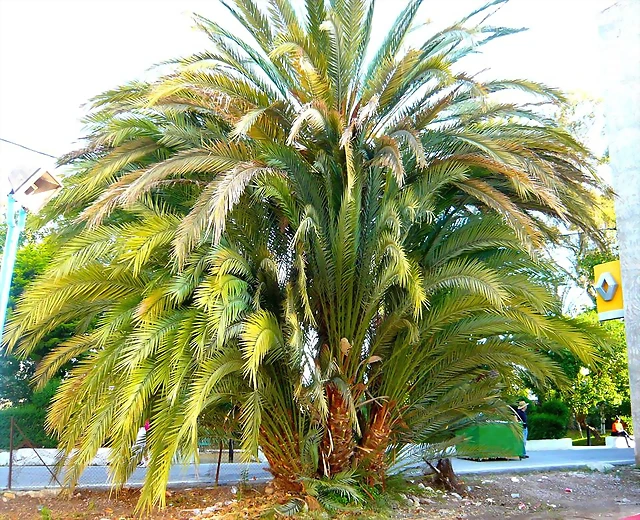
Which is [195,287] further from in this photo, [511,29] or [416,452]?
[511,29]

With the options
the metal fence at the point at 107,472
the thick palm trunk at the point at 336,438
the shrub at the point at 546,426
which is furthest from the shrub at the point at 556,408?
the thick palm trunk at the point at 336,438

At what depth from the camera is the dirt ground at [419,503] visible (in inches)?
313

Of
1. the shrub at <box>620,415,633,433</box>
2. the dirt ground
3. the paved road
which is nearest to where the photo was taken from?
the dirt ground

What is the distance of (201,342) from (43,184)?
8.09 feet

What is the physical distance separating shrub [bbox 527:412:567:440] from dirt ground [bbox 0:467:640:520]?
11.3 metres

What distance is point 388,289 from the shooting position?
8.39 metres

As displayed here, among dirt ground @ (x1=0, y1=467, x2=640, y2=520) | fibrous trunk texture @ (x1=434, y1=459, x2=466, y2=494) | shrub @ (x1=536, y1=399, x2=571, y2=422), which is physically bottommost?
dirt ground @ (x1=0, y1=467, x2=640, y2=520)

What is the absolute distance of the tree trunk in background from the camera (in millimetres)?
14086

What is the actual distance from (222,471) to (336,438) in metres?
4.66

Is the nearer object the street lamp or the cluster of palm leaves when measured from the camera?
the street lamp

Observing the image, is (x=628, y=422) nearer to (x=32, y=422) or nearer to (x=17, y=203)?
(x=32, y=422)

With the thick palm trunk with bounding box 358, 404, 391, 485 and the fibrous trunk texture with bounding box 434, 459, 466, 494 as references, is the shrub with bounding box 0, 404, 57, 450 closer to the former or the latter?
the fibrous trunk texture with bounding box 434, 459, 466, 494

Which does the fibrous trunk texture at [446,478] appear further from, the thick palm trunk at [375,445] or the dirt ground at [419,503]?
the thick palm trunk at [375,445]

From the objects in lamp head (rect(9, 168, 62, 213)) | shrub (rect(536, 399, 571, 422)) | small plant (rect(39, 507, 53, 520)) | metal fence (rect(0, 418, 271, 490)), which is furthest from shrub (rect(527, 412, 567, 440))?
lamp head (rect(9, 168, 62, 213))
